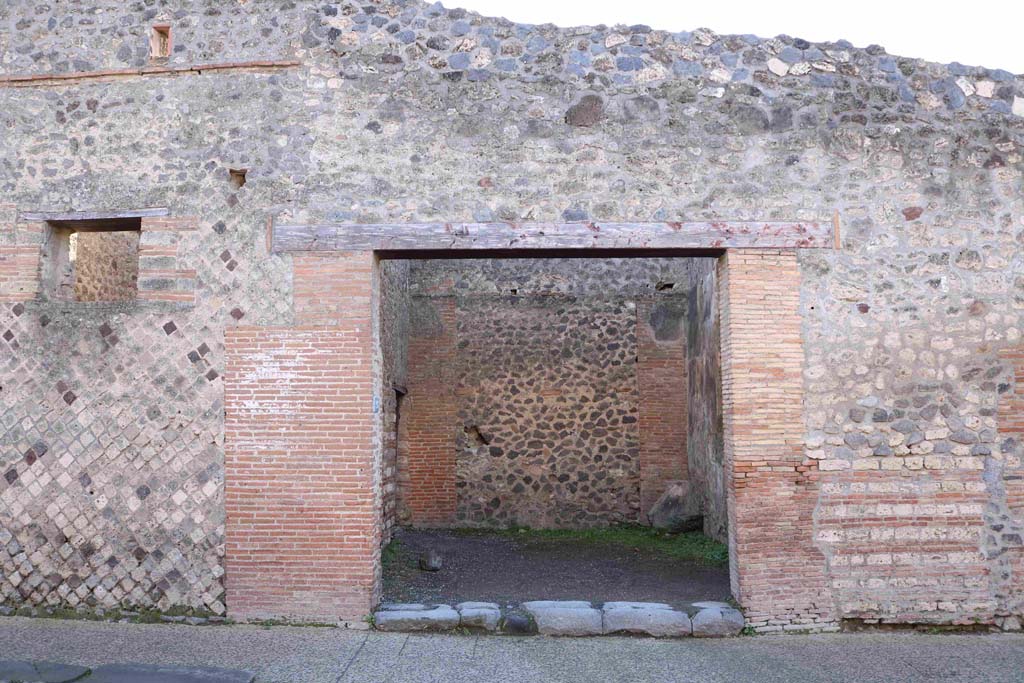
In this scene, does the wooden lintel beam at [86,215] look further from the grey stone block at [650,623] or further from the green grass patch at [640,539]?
the green grass patch at [640,539]

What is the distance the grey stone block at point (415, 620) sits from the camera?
627 cm

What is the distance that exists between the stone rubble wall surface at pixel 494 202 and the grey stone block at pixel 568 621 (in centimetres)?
178

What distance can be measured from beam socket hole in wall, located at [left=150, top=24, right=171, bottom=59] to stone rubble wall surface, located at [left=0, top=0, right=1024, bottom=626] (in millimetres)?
73

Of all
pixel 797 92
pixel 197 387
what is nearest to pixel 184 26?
pixel 197 387

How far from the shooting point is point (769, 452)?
6.43 metres

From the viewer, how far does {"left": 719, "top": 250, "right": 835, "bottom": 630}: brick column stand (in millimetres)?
6309

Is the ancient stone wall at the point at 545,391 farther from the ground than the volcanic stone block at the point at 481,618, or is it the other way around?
the ancient stone wall at the point at 545,391

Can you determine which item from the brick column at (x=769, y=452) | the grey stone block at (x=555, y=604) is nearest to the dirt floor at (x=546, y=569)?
the grey stone block at (x=555, y=604)

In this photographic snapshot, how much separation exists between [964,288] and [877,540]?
210 centimetres

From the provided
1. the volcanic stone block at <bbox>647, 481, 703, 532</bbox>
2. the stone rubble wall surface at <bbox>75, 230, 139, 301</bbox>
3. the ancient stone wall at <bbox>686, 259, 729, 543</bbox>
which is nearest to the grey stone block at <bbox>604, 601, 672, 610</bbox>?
the ancient stone wall at <bbox>686, 259, 729, 543</bbox>

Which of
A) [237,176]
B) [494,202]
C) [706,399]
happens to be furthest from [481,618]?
[706,399]

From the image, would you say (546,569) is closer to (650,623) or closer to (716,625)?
(650,623)

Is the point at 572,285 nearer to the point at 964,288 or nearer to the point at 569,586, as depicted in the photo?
the point at 569,586

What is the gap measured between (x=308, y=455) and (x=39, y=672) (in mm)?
2178
